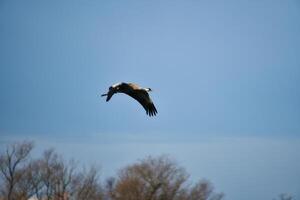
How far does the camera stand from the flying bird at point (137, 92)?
15914 millimetres

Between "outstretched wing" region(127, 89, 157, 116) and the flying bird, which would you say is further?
"outstretched wing" region(127, 89, 157, 116)

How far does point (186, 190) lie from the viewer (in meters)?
36.3

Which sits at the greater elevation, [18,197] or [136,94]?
[18,197]

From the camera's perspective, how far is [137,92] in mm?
16609

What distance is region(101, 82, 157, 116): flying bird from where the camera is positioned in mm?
15914

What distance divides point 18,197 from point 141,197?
7.79 m

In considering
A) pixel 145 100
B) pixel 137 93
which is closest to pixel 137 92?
pixel 137 93

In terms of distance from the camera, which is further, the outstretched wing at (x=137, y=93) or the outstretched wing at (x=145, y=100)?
the outstretched wing at (x=145, y=100)

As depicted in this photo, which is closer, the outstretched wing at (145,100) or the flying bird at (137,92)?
the flying bird at (137,92)

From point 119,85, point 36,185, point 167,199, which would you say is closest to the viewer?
point 119,85

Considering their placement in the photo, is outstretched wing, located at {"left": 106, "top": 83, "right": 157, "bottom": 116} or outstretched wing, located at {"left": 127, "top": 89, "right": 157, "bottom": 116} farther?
outstretched wing, located at {"left": 127, "top": 89, "right": 157, "bottom": 116}

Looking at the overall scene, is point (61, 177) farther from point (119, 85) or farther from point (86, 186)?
point (119, 85)

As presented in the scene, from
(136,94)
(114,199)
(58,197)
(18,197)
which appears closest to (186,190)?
(114,199)

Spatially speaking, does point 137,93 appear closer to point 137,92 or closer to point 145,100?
point 137,92
